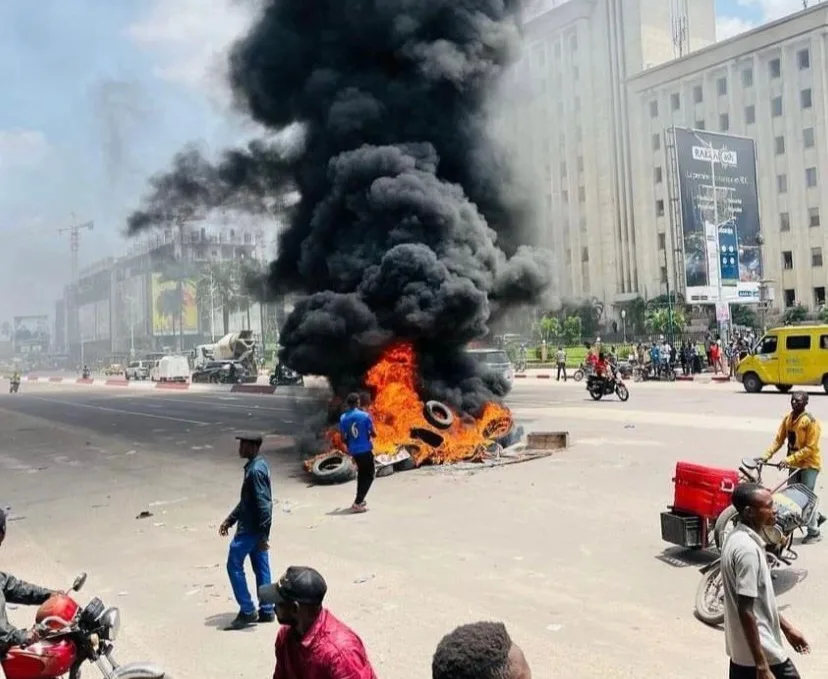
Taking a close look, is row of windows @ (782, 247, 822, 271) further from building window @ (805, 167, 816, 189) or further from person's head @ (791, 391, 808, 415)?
person's head @ (791, 391, 808, 415)

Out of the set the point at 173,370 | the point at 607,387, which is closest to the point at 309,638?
the point at 607,387

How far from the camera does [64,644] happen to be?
149 inches

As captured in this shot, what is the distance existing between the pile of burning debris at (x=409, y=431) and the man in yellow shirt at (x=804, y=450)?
617cm

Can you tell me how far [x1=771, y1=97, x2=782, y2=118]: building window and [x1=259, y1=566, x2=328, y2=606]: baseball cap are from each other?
220 feet

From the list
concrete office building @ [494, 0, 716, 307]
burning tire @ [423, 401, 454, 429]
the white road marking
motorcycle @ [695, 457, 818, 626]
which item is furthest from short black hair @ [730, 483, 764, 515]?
concrete office building @ [494, 0, 716, 307]

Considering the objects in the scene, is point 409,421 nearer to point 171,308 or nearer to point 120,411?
point 120,411

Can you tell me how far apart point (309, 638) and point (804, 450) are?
5.94m

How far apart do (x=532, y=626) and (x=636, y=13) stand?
70.2m

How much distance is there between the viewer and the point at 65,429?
22.1 metres

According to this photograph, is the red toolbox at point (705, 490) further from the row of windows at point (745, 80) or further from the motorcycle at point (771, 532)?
the row of windows at point (745, 80)

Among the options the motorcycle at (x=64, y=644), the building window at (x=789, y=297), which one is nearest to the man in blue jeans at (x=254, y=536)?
the motorcycle at (x=64, y=644)

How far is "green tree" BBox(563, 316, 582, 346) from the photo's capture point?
62938 mm

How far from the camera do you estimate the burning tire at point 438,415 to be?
1370 centimetres

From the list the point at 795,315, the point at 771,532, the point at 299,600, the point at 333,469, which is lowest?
the point at 333,469
